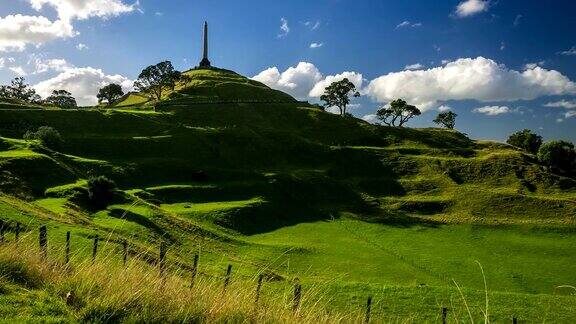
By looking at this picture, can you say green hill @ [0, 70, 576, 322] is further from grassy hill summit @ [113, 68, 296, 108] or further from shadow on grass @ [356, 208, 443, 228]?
grassy hill summit @ [113, 68, 296, 108]

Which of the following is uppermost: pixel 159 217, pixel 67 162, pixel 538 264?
pixel 67 162

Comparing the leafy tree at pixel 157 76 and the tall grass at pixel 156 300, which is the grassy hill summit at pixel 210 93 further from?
the tall grass at pixel 156 300

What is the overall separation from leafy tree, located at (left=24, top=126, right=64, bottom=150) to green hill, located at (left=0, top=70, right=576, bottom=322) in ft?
9.62

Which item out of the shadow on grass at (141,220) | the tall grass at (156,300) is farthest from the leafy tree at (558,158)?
the tall grass at (156,300)

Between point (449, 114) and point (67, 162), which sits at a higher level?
point (449, 114)

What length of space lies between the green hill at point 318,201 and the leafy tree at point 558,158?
290cm

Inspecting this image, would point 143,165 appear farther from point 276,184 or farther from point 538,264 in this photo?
point 538,264

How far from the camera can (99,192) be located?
55.5 metres

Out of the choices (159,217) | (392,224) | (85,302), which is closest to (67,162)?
(159,217)

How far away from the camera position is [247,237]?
A: 59344mm

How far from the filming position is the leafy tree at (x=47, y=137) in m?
77.6

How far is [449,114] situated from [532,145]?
36.1 metres

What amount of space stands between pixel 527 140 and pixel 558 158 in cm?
3478

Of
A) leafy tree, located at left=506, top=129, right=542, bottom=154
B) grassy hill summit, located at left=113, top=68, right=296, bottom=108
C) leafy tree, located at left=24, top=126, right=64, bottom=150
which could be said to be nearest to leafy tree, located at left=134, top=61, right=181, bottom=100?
grassy hill summit, located at left=113, top=68, right=296, bottom=108
